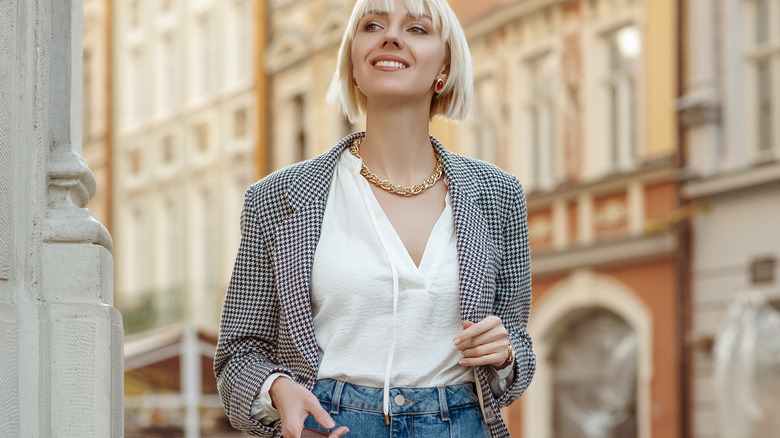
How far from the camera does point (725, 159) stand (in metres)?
15.0

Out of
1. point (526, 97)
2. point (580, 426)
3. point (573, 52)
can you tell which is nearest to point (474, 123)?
point (526, 97)

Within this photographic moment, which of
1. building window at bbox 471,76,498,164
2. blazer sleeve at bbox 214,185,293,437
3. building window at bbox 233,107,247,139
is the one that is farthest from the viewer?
building window at bbox 233,107,247,139

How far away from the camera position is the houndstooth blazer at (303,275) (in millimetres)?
2633

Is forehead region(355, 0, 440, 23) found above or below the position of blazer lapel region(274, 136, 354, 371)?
above

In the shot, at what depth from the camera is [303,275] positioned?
104 inches

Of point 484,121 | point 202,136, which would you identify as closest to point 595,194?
point 484,121

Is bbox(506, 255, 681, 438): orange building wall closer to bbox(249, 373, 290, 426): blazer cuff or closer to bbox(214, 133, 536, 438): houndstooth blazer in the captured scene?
bbox(214, 133, 536, 438): houndstooth blazer

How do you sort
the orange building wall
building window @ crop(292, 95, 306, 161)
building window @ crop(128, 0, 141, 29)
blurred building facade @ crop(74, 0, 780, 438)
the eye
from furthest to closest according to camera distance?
building window @ crop(128, 0, 141, 29) → building window @ crop(292, 95, 306, 161) → the orange building wall → blurred building facade @ crop(74, 0, 780, 438) → the eye

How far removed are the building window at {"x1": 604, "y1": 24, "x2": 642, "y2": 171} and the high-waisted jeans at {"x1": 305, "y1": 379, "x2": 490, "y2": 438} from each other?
1387 centimetres

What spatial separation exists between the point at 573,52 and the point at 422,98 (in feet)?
47.7

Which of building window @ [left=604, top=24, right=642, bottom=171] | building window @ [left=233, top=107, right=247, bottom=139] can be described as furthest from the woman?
building window @ [left=233, top=107, right=247, bottom=139]

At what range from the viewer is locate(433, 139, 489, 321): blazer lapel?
2.62 meters

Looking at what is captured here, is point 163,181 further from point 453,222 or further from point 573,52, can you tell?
point 453,222

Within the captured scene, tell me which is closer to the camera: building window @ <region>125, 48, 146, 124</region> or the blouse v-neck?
the blouse v-neck
